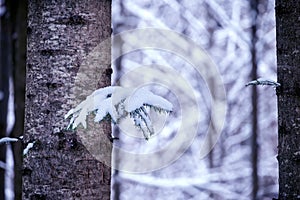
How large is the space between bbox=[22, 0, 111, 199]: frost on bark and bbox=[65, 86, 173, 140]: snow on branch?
0.85 feet

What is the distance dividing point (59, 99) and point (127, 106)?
458 mm

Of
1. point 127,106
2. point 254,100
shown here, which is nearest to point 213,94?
point 254,100

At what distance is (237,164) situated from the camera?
12.9m

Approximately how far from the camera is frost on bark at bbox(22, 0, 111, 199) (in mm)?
2021

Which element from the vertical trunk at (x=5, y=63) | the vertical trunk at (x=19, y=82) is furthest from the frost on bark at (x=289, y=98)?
the vertical trunk at (x=5, y=63)

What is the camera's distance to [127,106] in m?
1.69

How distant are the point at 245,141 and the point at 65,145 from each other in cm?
1131

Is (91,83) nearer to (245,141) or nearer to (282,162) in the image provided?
(282,162)

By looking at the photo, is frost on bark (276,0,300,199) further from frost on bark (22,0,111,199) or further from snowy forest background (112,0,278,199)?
snowy forest background (112,0,278,199)

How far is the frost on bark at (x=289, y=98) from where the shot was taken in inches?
80.7

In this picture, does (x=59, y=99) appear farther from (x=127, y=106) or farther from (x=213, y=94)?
(x=213, y=94)

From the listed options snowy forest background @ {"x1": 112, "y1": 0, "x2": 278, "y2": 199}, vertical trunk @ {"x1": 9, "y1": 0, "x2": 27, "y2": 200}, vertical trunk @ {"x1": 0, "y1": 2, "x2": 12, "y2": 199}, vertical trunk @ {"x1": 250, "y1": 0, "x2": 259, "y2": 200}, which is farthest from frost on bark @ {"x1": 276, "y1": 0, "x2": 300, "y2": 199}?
vertical trunk @ {"x1": 250, "y1": 0, "x2": 259, "y2": 200}

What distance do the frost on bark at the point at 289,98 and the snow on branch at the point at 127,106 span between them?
64 cm

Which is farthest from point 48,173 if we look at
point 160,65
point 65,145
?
point 160,65
